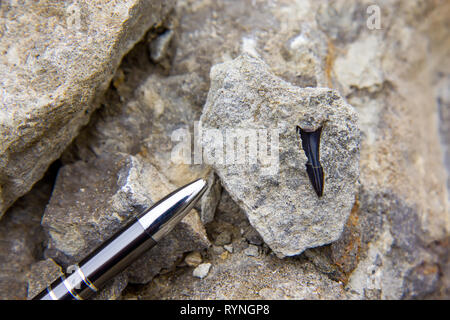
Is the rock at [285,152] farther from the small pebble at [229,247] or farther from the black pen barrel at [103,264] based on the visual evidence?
the black pen barrel at [103,264]

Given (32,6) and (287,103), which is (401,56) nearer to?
(287,103)

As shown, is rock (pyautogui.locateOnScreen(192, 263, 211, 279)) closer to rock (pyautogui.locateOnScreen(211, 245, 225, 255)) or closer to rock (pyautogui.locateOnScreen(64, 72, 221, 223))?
rock (pyautogui.locateOnScreen(211, 245, 225, 255))

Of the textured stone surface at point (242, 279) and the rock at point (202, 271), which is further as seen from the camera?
the rock at point (202, 271)

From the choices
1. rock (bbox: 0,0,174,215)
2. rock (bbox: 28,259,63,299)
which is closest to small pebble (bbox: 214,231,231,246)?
rock (bbox: 28,259,63,299)

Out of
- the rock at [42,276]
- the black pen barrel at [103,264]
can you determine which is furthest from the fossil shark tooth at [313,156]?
the rock at [42,276]

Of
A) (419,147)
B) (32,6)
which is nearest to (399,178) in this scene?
(419,147)

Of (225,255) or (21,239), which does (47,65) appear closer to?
(21,239)

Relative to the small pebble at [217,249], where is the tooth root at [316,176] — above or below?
above
